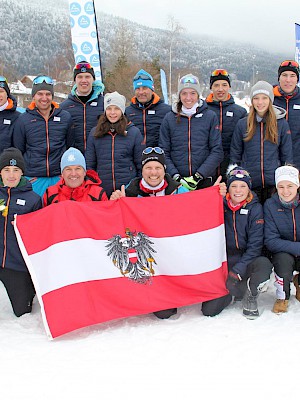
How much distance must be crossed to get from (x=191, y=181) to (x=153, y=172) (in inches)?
27.6

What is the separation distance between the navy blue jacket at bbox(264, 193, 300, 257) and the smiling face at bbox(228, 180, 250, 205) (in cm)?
30

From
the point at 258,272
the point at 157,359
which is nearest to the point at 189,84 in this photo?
the point at 258,272

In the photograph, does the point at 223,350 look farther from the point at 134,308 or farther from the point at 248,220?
the point at 248,220

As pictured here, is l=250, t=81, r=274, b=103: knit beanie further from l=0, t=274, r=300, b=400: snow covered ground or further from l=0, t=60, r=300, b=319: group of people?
l=0, t=274, r=300, b=400: snow covered ground

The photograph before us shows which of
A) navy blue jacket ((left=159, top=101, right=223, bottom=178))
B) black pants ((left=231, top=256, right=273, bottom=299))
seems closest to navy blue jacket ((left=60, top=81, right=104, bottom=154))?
navy blue jacket ((left=159, top=101, right=223, bottom=178))

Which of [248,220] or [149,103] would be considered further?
[149,103]

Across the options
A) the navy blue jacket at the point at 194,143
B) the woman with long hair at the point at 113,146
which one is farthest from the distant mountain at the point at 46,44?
the woman with long hair at the point at 113,146

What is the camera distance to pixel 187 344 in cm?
389

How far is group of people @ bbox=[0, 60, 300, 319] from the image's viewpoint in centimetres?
459

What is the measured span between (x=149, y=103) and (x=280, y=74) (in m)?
1.64

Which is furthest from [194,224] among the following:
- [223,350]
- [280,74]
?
[280,74]

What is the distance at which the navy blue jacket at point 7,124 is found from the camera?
5.61 metres

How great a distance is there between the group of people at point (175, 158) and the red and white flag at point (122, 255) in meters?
0.17

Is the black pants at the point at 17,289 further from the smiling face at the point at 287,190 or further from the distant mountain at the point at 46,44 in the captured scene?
the distant mountain at the point at 46,44
